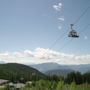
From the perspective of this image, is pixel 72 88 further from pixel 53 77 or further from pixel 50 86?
pixel 53 77

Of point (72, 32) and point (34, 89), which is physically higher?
point (72, 32)

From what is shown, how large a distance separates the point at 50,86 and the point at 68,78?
212 feet

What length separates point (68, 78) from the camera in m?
86.9

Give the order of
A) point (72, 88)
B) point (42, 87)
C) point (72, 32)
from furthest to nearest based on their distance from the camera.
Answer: point (42, 87)
point (72, 88)
point (72, 32)

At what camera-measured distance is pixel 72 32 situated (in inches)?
589

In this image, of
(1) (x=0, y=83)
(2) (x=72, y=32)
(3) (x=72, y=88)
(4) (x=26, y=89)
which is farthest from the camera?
(1) (x=0, y=83)

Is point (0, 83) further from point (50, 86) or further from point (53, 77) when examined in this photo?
point (50, 86)

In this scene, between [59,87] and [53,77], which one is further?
[53,77]

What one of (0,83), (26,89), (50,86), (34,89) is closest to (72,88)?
(50,86)

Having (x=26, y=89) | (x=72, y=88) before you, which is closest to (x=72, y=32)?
(x=72, y=88)

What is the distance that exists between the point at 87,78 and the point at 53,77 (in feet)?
71.1

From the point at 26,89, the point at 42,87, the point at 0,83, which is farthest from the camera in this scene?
the point at 0,83

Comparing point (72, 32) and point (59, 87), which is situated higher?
point (72, 32)

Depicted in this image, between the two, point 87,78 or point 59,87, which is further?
point 87,78
